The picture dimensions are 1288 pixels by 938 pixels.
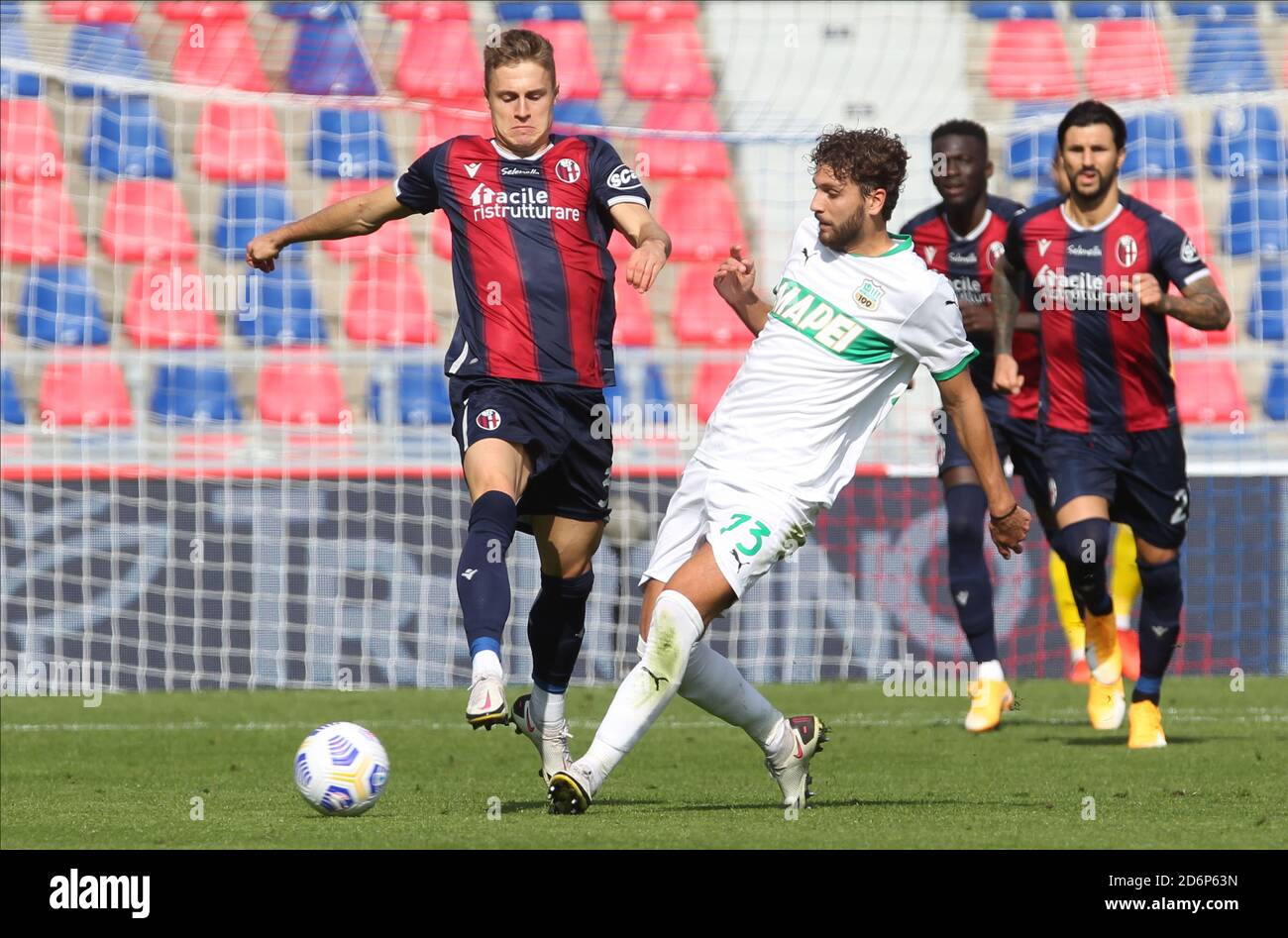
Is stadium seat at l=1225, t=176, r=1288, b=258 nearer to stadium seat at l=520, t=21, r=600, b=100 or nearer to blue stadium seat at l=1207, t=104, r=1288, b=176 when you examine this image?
blue stadium seat at l=1207, t=104, r=1288, b=176

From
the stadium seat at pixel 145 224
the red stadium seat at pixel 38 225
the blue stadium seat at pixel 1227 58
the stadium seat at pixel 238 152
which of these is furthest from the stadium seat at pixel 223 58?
the blue stadium seat at pixel 1227 58

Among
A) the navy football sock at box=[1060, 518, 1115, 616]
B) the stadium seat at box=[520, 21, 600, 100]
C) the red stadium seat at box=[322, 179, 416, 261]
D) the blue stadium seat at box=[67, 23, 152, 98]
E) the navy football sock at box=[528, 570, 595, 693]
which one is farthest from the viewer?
the stadium seat at box=[520, 21, 600, 100]

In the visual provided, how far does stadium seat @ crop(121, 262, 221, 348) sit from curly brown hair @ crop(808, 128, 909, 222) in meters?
9.50

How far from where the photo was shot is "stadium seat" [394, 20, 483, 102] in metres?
17.7

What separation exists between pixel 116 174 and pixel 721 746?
917 centimetres

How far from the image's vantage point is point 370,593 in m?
12.0

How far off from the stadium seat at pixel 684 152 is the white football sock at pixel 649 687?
1143 cm

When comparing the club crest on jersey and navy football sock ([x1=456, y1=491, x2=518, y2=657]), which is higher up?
the club crest on jersey

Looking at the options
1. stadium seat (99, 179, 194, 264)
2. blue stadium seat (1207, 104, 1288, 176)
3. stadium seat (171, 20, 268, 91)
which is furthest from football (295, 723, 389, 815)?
blue stadium seat (1207, 104, 1288, 176)

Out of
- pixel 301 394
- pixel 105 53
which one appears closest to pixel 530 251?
pixel 301 394

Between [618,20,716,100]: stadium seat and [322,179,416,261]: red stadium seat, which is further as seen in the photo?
[618,20,716,100]: stadium seat

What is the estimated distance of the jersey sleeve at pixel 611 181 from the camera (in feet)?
20.7

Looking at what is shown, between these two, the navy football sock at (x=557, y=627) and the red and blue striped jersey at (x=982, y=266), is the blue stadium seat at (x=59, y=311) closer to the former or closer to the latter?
the red and blue striped jersey at (x=982, y=266)
